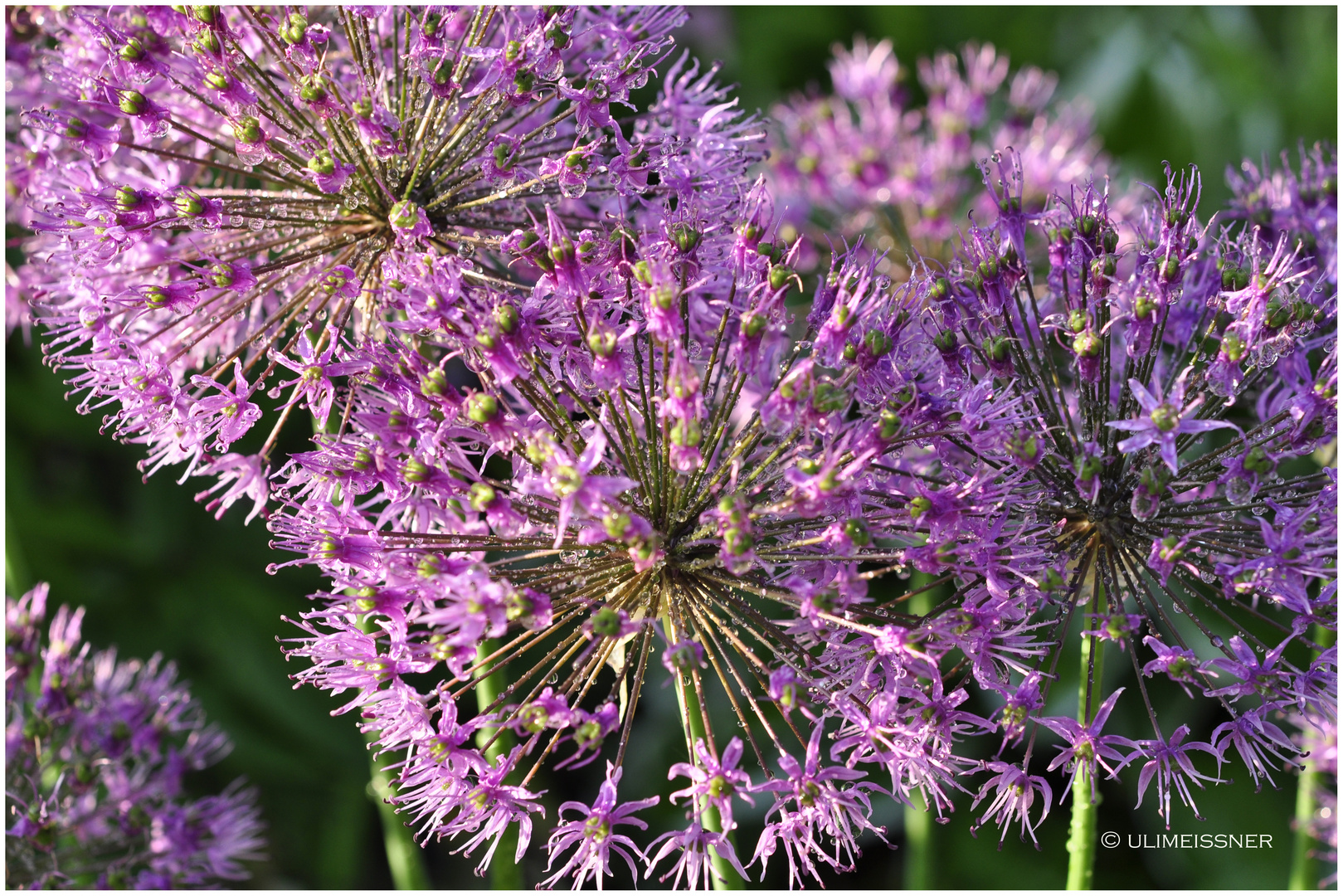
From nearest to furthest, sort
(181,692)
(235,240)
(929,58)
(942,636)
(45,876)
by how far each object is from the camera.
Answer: (942,636)
(235,240)
(45,876)
(181,692)
(929,58)

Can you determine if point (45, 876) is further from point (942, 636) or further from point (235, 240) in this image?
point (942, 636)

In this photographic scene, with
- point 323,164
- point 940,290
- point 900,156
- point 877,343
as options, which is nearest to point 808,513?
point 877,343

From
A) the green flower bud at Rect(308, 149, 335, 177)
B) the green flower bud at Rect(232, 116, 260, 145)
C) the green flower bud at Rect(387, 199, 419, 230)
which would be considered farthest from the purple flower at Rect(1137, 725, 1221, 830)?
the green flower bud at Rect(232, 116, 260, 145)

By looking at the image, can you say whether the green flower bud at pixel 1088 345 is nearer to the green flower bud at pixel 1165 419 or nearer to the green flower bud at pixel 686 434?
the green flower bud at pixel 1165 419

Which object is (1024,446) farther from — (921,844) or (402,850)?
(402,850)

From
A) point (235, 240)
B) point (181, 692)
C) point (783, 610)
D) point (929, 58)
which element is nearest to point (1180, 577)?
point (783, 610)

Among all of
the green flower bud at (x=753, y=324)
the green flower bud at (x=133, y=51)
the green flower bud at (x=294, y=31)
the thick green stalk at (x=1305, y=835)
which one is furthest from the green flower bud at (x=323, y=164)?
the thick green stalk at (x=1305, y=835)
